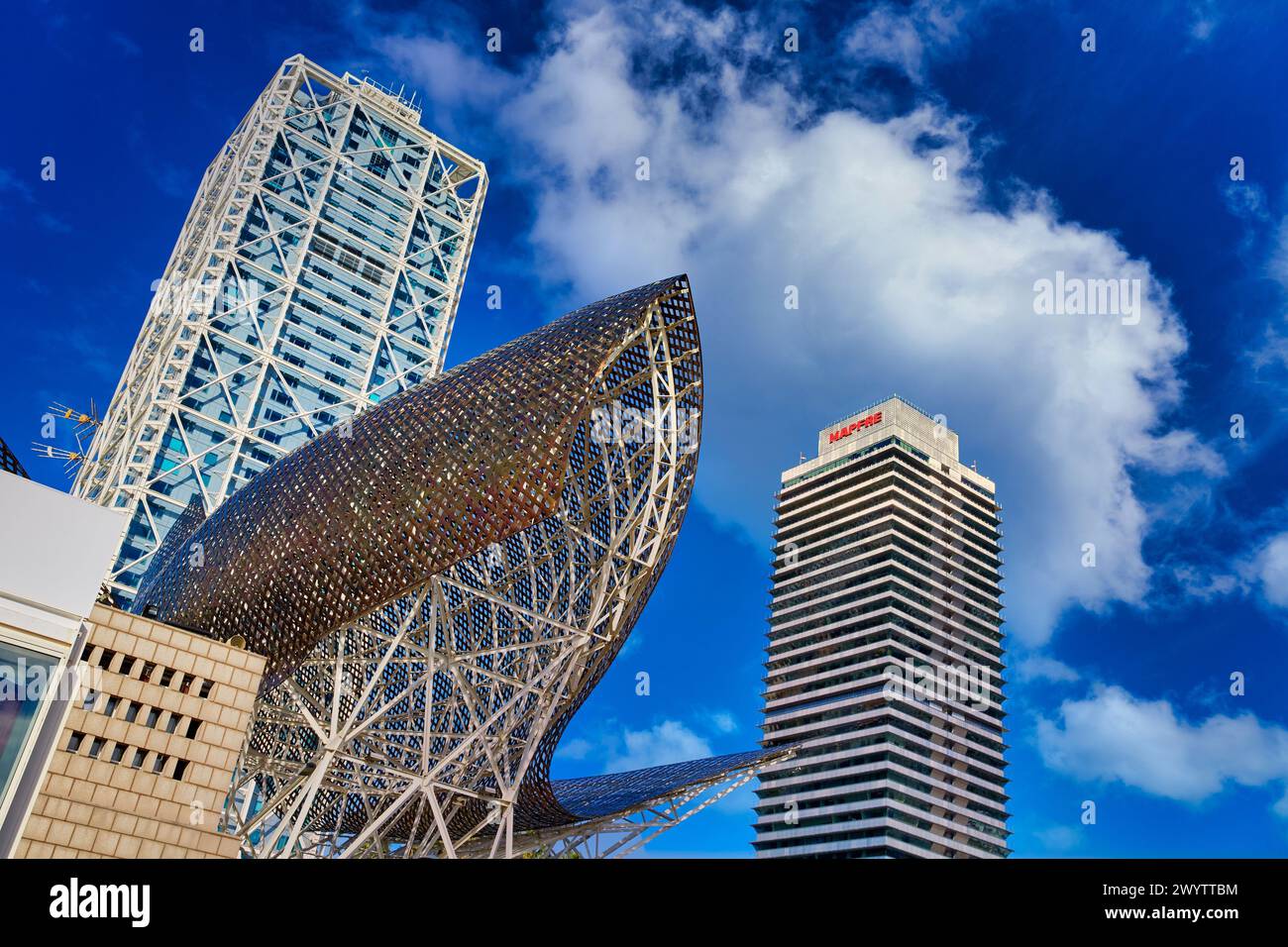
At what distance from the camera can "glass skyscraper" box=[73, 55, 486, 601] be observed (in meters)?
73.3

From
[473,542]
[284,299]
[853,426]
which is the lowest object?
[473,542]

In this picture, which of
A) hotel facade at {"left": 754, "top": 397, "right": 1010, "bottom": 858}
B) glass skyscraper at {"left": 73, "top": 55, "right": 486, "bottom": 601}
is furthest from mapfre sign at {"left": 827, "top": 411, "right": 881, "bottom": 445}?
glass skyscraper at {"left": 73, "top": 55, "right": 486, "bottom": 601}

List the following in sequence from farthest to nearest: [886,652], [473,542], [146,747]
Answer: [886,652] → [473,542] → [146,747]

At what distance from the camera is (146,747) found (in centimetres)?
2531

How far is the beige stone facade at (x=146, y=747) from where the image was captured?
23.6m

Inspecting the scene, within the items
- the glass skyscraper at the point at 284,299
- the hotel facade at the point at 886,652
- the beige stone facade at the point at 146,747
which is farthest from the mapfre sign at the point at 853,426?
the beige stone facade at the point at 146,747

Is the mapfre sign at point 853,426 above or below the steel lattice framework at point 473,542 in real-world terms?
above

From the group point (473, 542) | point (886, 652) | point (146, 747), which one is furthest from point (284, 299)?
point (886, 652)

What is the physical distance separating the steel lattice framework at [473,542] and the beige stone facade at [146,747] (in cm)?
316

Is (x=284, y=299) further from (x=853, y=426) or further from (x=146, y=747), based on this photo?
(x=853, y=426)

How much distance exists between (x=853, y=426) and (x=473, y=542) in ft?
380

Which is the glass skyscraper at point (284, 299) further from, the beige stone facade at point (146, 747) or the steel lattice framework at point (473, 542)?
the beige stone facade at point (146, 747)
